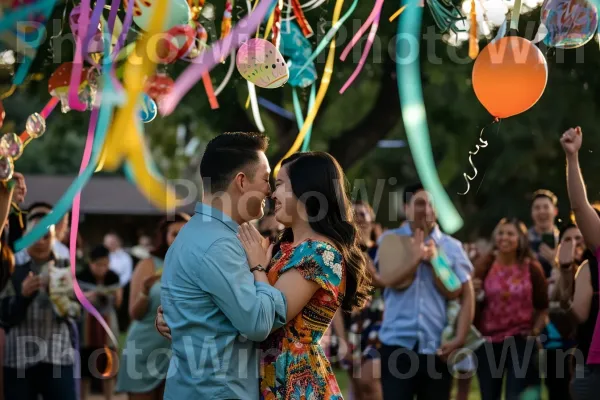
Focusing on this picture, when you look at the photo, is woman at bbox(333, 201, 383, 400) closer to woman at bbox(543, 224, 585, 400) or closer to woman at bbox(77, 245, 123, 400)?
woman at bbox(543, 224, 585, 400)

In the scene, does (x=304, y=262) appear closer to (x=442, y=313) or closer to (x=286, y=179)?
(x=286, y=179)

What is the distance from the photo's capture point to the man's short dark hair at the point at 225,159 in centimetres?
374

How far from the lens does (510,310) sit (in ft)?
23.7

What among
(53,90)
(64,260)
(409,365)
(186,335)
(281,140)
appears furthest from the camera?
(281,140)

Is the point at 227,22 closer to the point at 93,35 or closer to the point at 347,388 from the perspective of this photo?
the point at 93,35

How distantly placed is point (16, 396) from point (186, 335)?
10.9 ft

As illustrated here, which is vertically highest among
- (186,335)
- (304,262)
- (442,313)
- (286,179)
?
(286,179)

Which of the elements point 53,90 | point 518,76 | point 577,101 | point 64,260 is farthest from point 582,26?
point 577,101

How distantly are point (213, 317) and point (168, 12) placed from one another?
7.45 feet

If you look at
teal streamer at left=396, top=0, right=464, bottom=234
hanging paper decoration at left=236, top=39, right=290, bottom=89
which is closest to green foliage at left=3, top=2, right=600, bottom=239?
teal streamer at left=396, top=0, right=464, bottom=234

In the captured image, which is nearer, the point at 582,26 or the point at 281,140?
the point at 582,26

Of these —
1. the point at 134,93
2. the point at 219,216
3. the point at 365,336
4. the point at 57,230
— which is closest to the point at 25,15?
the point at 134,93

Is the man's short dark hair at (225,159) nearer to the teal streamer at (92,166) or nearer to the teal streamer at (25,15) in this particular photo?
the teal streamer at (92,166)

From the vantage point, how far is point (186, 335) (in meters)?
3.64
